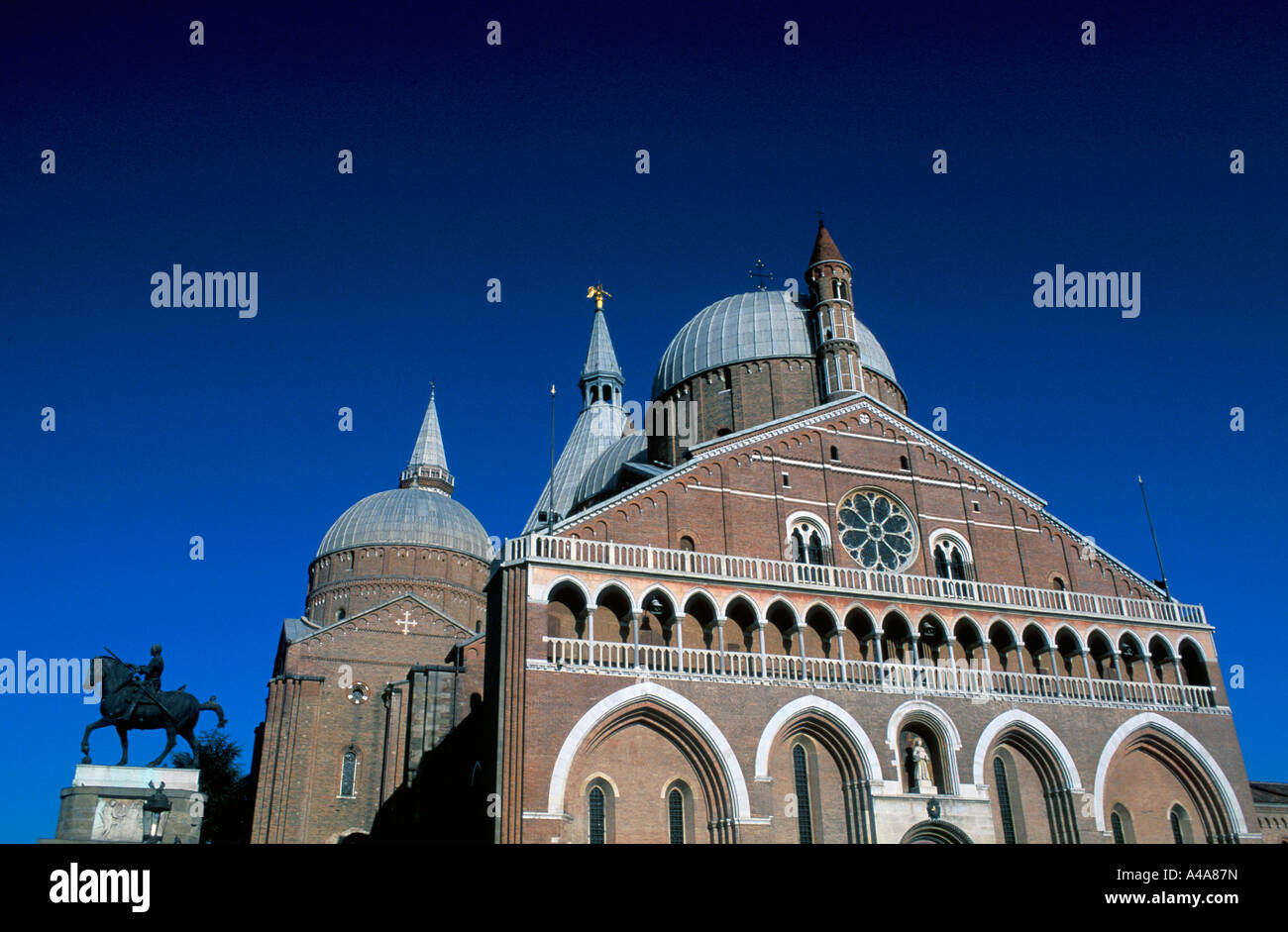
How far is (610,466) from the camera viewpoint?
5228 centimetres

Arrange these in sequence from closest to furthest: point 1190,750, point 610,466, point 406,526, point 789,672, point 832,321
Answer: point 789,672 → point 1190,750 → point 832,321 → point 610,466 → point 406,526

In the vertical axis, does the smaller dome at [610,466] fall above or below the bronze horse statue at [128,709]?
above

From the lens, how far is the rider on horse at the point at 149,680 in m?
Result: 26.2

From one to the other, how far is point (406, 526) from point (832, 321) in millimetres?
29248

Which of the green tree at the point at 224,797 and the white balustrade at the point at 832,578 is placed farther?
the green tree at the point at 224,797

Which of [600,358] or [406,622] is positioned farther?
[600,358]

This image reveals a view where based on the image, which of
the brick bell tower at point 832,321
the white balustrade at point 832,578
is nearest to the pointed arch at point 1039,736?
the white balustrade at point 832,578

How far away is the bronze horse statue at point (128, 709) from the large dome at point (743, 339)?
28.3 meters

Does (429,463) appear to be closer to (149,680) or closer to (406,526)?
(406,526)

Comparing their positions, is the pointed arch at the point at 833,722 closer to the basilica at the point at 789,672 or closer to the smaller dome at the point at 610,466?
the basilica at the point at 789,672

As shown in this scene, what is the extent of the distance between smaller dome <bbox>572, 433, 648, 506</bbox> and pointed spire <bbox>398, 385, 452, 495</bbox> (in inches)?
829

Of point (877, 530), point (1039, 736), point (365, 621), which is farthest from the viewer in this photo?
point (365, 621)

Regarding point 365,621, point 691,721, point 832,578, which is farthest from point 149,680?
point 365,621
